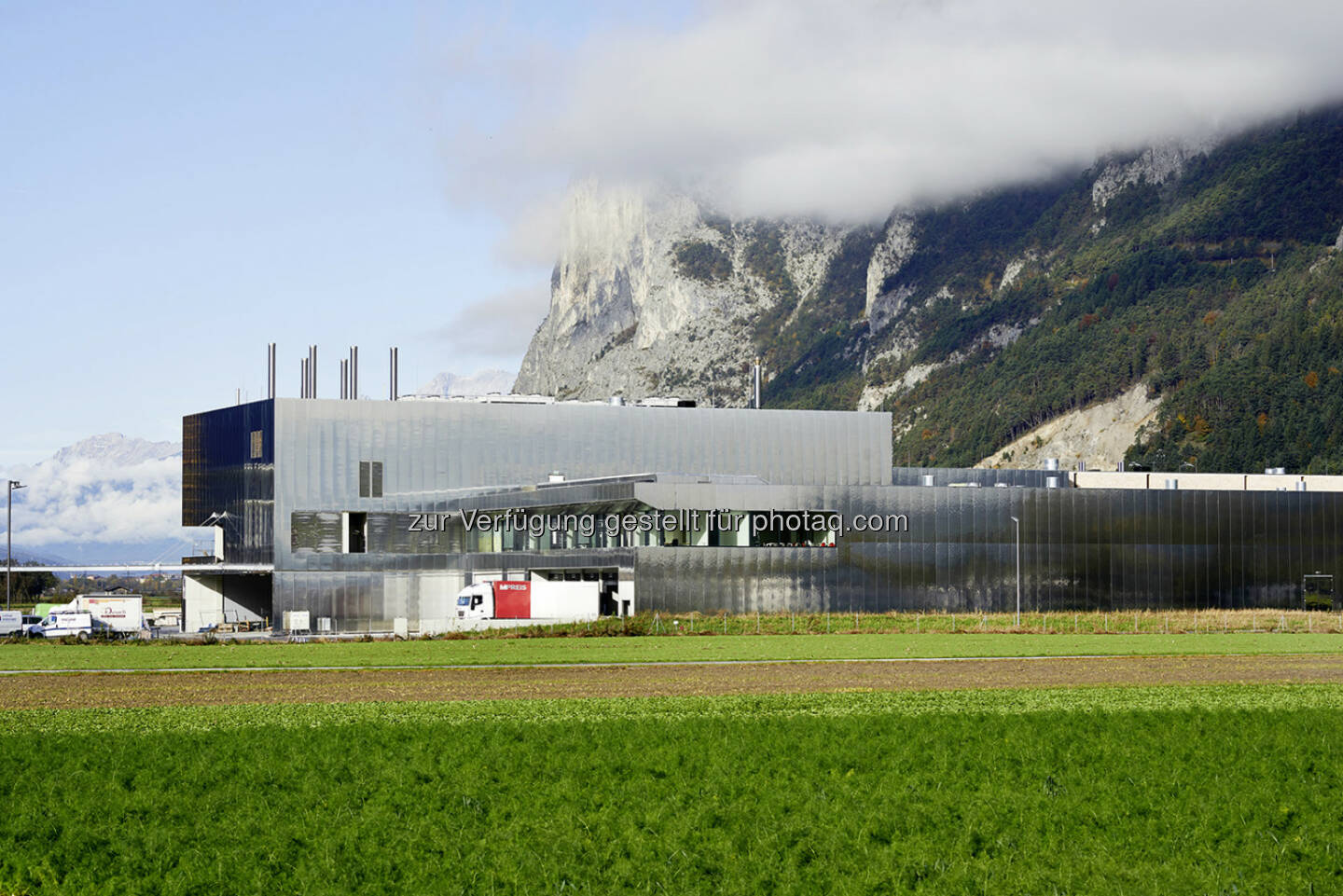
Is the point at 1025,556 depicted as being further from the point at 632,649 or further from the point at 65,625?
the point at 65,625

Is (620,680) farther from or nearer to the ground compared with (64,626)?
farther from the ground

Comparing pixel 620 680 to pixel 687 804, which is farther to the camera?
pixel 620 680

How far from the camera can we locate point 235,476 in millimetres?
116750

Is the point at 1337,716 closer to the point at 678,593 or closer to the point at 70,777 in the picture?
the point at 70,777

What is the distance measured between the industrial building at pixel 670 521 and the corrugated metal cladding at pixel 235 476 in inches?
11.8

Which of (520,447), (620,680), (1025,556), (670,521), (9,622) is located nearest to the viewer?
(620,680)

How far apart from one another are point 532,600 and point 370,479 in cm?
3024

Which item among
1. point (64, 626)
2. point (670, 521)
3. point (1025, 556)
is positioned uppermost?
point (670, 521)

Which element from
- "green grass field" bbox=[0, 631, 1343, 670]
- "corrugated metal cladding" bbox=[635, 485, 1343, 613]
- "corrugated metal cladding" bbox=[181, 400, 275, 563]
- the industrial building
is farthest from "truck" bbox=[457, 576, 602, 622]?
"corrugated metal cladding" bbox=[181, 400, 275, 563]

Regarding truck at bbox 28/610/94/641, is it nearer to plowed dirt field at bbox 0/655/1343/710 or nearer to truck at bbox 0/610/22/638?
truck at bbox 0/610/22/638

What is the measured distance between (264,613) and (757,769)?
106 metres

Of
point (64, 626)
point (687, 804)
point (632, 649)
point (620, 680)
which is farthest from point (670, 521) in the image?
point (687, 804)

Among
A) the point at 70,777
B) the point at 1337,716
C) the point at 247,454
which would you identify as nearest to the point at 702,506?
the point at 247,454

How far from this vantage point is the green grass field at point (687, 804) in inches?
629
